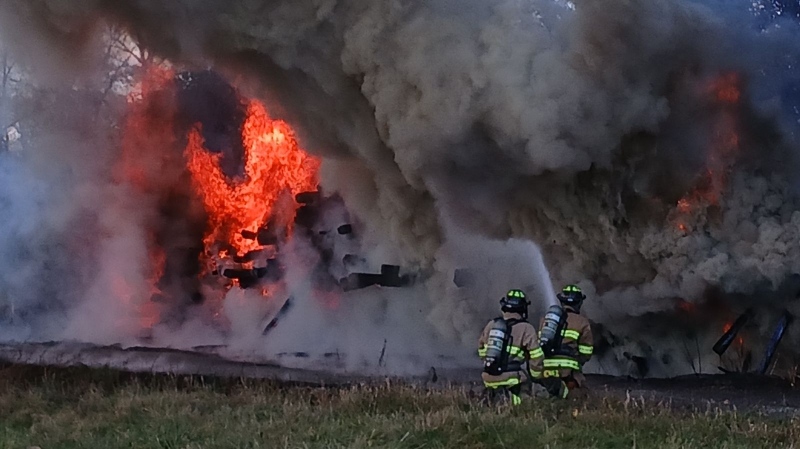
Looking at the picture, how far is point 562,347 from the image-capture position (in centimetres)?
976

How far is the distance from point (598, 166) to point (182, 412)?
8196 mm

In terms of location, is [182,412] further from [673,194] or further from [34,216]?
[34,216]

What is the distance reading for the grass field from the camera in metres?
7.23

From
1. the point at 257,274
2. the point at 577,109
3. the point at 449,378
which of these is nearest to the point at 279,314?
the point at 257,274

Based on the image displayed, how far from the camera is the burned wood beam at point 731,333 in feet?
44.9

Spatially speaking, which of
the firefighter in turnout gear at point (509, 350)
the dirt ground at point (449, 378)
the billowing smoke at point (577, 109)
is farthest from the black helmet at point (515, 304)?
the billowing smoke at point (577, 109)

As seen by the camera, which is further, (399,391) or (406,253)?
(406,253)

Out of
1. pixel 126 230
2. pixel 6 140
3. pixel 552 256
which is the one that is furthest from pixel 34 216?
pixel 552 256

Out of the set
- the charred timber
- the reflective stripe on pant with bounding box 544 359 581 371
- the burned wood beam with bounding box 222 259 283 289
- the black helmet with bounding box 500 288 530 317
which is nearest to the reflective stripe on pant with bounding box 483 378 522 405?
the reflective stripe on pant with bounding box 544 359 581 371

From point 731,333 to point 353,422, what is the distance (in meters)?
7.80

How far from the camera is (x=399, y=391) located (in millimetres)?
9633

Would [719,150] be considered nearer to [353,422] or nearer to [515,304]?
[515,304]

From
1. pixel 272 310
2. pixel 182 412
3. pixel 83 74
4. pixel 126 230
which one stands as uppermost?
pixel 83 74

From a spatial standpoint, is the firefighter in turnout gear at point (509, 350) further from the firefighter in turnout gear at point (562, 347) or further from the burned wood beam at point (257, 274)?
the burned wood beam at point (257, 274)
